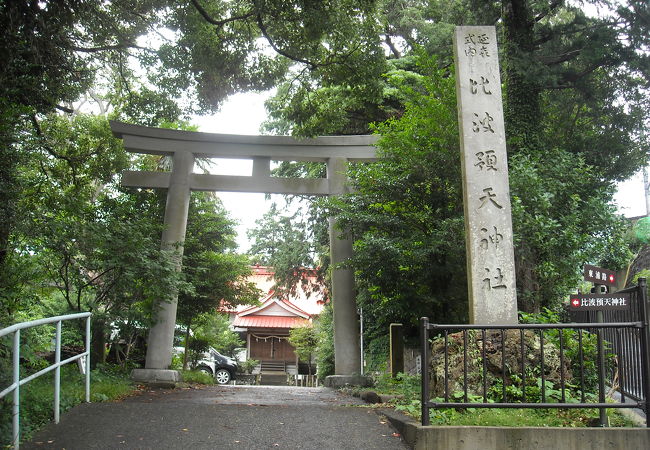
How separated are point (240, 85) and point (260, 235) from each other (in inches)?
354

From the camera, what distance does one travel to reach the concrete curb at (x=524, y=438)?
421 cm

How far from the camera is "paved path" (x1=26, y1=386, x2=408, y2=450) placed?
4.55 metres

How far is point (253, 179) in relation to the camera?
12.1 metres

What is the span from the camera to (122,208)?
10.1m

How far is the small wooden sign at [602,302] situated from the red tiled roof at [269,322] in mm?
17774

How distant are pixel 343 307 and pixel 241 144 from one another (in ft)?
13.4

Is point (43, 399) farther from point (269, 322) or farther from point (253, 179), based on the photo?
point (269, 322)

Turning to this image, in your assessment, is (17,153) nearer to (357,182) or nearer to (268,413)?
(268,413)

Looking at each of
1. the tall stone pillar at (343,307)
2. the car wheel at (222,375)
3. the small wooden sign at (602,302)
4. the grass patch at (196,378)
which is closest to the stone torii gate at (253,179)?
the tall stone pillar at (343,307)

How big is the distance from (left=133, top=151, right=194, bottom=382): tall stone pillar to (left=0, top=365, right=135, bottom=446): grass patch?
2.38 m

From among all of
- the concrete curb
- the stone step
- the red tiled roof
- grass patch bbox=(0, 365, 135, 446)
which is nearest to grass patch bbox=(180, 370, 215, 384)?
grass patch bbox=(0, 365, 135, 446)

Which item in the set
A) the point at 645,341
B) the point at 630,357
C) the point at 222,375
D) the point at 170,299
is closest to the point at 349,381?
the point at 170,299

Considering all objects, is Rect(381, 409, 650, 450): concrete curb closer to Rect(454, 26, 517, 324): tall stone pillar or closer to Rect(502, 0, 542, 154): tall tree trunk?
Rect(454, 26, 517, 324): tall stone pillar

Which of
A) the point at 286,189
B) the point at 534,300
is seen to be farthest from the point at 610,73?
the point at 286,189
